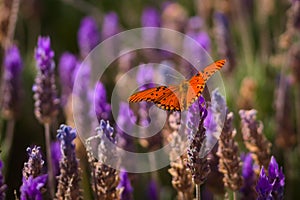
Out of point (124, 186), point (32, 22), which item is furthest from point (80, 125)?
point (32, 22)

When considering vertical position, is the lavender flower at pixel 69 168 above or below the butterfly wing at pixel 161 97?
below

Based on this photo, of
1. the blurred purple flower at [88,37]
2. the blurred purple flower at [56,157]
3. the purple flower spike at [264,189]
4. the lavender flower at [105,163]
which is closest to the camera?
the purple flower spike at [264,189]

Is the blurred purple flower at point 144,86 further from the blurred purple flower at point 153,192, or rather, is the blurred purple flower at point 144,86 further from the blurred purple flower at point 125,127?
the blurred purple flower at point 153,192

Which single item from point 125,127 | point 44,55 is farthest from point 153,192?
point 44,55

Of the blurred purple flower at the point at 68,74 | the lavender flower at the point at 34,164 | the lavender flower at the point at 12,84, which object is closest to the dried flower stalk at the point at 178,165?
the lavender flower at the point at 34,164

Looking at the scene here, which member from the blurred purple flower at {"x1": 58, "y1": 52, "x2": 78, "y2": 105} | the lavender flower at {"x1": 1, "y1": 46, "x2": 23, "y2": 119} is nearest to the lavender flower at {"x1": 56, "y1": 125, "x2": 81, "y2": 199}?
the lavender flower at {"x1": 1, "y1": 46, "x2": 23, "y2": 119}

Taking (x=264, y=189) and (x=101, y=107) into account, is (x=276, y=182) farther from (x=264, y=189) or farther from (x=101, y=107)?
(x=101, y=107)
